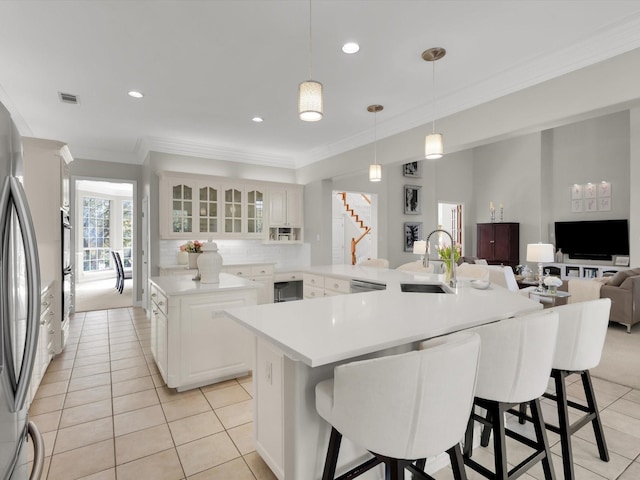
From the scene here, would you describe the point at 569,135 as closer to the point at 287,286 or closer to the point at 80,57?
the point at 287,286

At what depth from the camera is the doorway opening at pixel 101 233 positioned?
8.66m

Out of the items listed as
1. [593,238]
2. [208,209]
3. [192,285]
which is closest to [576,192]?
[593,238]

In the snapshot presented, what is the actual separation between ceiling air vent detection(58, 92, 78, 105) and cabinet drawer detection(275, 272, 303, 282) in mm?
3484

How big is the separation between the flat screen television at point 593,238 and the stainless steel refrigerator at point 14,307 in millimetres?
9487

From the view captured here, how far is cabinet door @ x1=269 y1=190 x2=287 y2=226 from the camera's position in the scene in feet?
19.5

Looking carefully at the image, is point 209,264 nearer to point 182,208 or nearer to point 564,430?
point 182,208

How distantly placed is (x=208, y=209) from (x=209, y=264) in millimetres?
2553

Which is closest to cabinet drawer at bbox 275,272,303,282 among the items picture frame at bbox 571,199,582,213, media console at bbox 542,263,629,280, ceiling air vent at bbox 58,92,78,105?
ceiling air vent at bbox 58,92,78,105

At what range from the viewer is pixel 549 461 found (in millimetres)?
1611

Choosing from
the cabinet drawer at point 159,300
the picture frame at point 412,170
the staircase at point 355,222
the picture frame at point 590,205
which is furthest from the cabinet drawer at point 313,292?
the picture frame at point 590,205

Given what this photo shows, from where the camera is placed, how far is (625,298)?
174 inches

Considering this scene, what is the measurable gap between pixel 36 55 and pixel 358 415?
3.59m

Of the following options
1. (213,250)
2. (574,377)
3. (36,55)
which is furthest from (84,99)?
(574,377)

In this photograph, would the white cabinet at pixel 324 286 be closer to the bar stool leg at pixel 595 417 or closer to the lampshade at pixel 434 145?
the lampshade at pixel 434 145
